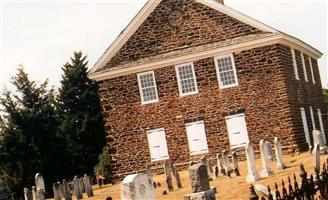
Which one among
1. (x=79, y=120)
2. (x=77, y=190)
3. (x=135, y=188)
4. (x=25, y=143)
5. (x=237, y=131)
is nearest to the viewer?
(x=135, y=188)

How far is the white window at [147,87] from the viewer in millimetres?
31062

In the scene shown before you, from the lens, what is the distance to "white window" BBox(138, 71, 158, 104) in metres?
31.1

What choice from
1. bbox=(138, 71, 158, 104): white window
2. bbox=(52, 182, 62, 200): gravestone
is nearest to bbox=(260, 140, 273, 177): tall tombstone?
bbox=(52, 182, 62, 200): gravestone

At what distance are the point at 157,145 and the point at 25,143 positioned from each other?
51.2ft

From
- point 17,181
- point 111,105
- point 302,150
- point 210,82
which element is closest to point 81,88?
point 17,181

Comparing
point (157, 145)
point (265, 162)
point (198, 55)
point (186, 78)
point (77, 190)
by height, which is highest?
point (198, 55)

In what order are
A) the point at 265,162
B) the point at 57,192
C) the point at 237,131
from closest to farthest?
the point at 265,162 < the point at 57,192 < the point at 237,131

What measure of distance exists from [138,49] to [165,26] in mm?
2155

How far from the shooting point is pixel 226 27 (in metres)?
30.0

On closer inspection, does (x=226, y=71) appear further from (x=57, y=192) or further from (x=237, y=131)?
(x=57, y=192)

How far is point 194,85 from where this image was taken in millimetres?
30516

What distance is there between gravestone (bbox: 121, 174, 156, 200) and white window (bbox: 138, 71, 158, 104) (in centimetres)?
2168

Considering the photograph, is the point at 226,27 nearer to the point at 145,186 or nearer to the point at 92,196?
the point at 92,196

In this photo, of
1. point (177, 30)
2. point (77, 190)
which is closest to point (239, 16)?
point (177, 30)
